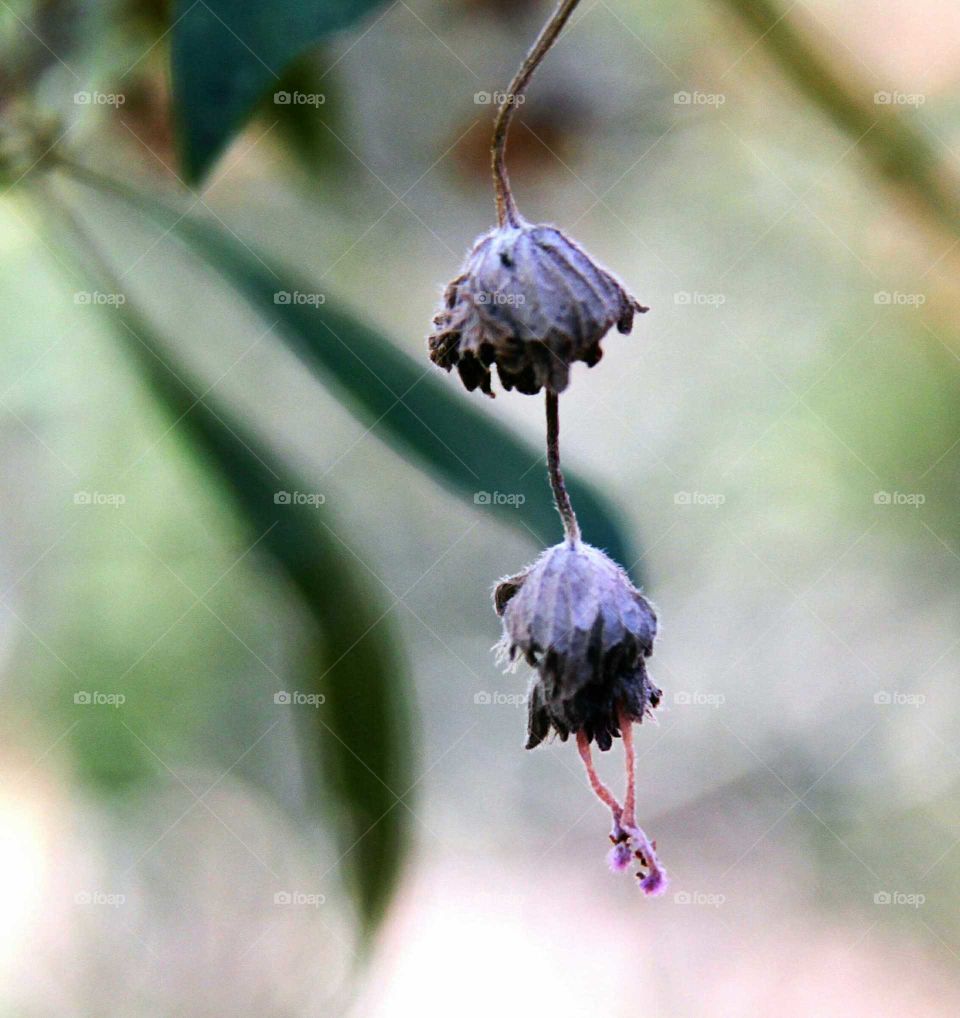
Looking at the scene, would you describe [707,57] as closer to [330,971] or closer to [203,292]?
[203,292]

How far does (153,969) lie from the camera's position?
4.57ft

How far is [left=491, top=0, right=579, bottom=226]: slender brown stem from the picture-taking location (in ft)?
1.62

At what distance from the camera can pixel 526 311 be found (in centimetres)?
53

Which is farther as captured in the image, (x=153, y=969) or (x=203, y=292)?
(x=153, y=969)

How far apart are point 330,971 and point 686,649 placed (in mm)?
692

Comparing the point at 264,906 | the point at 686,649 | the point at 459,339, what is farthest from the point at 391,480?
the point at 459,339
